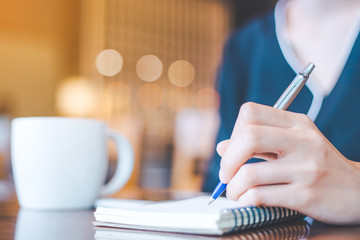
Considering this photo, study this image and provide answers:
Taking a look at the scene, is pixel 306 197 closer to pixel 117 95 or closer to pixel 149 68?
pixel 117 95

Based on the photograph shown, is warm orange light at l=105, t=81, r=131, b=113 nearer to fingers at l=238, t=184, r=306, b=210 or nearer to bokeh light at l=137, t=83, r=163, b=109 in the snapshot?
bokeh light at l=137, t=83, r=163, b=109

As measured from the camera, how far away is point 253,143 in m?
0.40

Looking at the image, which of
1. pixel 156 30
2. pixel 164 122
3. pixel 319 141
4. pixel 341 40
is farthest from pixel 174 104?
pixel 319 141

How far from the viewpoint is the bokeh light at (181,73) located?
7402 millimetres

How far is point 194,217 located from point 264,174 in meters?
0.08

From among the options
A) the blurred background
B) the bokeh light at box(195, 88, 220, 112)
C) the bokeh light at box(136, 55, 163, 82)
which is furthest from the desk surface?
the bokeh light at box(195, 88, 220, 112)

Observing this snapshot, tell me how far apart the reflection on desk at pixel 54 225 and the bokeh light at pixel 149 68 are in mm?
6371

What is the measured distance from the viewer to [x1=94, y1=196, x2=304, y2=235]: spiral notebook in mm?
372

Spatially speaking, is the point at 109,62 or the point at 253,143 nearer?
the point at 253,143

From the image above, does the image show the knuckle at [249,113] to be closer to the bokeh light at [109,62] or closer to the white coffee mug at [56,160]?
the white coffee mug at [56,160]

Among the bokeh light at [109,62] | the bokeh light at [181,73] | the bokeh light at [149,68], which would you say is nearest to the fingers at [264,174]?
the bokeh light at [109,62]

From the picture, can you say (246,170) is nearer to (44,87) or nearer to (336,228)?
(336,228)

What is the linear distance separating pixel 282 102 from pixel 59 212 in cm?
30

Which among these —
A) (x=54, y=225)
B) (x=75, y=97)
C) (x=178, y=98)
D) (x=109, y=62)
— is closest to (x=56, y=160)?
(x=54, y=225)
